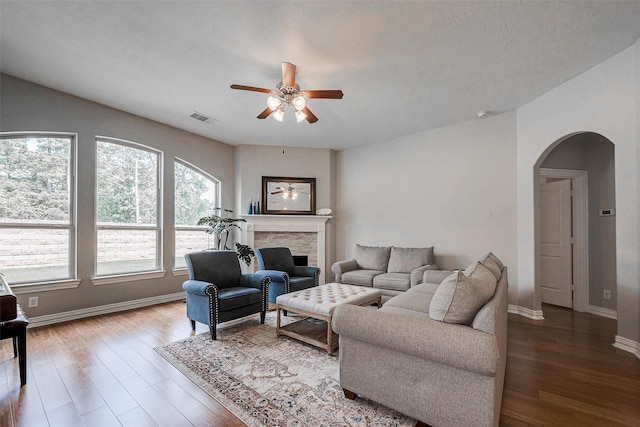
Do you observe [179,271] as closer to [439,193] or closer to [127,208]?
[127,208]

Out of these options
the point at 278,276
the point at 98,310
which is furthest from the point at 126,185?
the point at 278,276

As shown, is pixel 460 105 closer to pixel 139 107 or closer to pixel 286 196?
pixel 286 196

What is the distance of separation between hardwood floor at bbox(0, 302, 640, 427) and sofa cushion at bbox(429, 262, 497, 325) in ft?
2.49

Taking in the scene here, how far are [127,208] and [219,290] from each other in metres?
2.24

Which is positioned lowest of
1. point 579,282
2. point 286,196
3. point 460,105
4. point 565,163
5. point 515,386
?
point 515,386

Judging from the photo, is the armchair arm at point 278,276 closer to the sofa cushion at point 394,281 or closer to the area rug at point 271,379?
the area rug at point 271,379

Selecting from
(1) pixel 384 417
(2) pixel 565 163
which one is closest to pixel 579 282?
(2) pixel 565 163

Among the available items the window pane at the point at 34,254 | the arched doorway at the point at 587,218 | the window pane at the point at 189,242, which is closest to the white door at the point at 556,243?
the arched doorway at the point at 587,218

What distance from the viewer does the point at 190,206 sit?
534cm

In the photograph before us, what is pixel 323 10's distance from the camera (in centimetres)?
228

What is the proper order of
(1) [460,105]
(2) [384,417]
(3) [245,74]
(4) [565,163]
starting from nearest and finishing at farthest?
(2) [384,417], (3) [245,74], (1) [460,105], (4) [565,163]

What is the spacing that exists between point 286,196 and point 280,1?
3.59m

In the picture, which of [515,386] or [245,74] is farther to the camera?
[245,74]

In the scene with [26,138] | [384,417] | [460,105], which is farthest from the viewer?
[460,105]
